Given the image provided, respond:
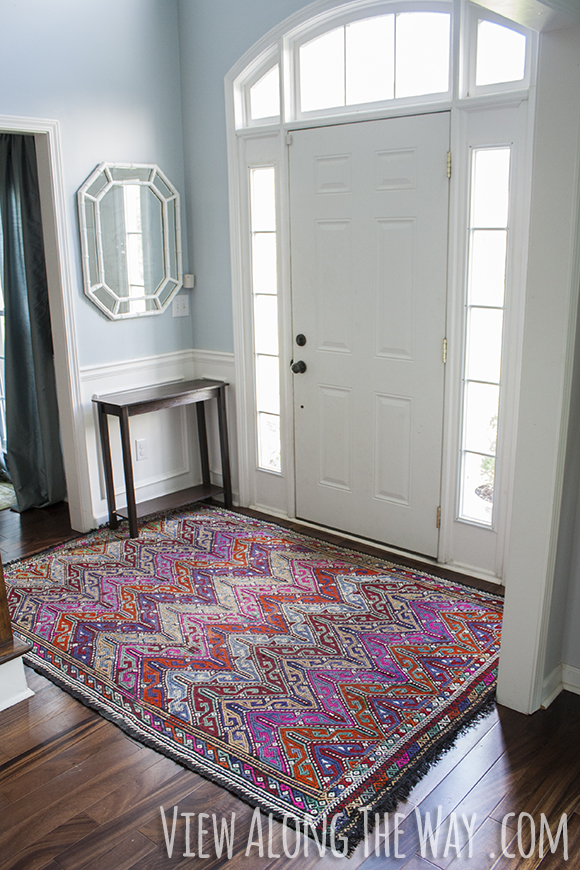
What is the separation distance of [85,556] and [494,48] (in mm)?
3073

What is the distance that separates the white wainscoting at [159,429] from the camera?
13.6 feet

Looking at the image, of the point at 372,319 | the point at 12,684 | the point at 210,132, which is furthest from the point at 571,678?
the point at 210,132

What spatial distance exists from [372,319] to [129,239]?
1.50 m

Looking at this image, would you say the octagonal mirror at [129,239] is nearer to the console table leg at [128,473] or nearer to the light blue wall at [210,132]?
the light blue wall at [210,132]

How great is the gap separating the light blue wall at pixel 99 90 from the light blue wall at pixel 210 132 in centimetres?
10

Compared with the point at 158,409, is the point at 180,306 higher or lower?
higher

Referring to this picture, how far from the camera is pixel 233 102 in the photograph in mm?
3988

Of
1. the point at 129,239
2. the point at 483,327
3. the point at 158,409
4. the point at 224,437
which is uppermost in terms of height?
the point at 129,239

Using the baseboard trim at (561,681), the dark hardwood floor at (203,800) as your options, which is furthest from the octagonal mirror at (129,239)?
the baseboard trim at (561,681)

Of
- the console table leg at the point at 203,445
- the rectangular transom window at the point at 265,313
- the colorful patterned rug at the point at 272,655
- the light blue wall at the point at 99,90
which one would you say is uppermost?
the light blue wall at the point at 99,90

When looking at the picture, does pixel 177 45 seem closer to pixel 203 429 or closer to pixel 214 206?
pixel 214 206

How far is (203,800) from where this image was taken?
218 cm

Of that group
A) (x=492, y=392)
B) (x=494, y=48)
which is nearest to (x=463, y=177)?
(x=494, y=48)

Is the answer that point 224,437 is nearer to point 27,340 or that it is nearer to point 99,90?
point 27,340
